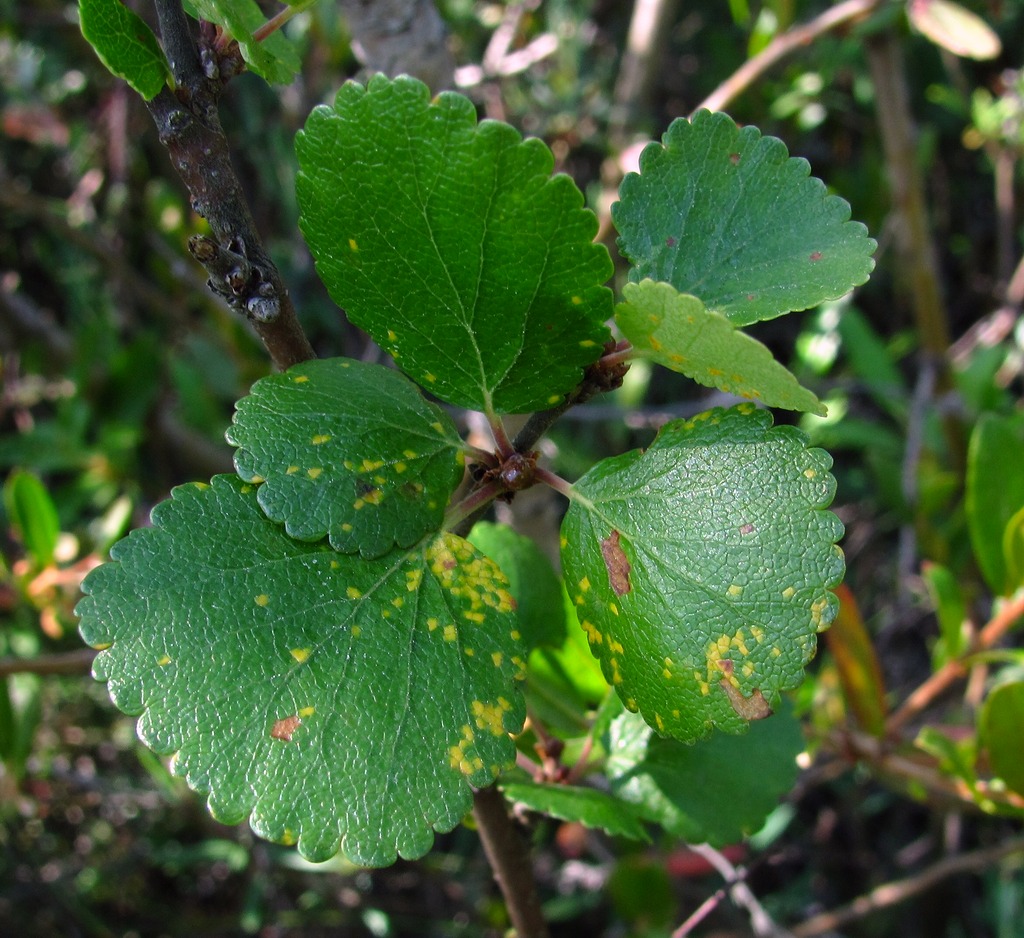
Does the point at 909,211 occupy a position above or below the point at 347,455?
below

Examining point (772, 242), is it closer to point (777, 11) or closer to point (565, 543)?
point (565, 543)

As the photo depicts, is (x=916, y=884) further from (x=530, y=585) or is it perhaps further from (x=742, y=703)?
(x=742, y=703)

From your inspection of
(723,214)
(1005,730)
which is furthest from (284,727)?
(1005,730)

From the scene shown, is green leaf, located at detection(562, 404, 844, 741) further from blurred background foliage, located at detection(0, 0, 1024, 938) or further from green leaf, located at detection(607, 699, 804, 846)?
blurred background foliage, located at detection(0, 0, 1024, 938)

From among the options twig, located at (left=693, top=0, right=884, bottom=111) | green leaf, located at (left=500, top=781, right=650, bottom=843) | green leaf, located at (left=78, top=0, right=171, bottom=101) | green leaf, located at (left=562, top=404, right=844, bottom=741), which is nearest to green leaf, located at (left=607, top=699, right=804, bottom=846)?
green leaf, located at (left=500, top=781, right=650, bottom=843)

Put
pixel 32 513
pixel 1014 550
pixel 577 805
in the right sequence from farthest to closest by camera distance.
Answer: pixel 32 513, pixel 1014 550, pixel 577 805

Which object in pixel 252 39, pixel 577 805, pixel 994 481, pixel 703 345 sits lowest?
pixel 994 481

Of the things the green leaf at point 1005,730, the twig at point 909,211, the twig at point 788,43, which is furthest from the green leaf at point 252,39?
the twig at point 909,211

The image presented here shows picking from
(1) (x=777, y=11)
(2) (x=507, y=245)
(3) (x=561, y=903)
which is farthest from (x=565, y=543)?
(1) (x=777, y=11)
